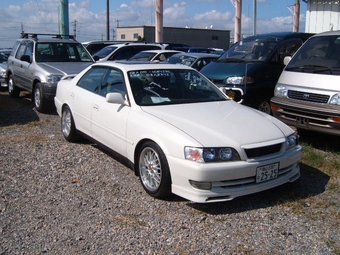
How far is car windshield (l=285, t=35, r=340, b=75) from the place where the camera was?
6543mm

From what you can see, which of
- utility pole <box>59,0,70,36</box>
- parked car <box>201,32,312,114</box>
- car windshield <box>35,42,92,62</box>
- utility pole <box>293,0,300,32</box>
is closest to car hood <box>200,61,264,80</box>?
parked car <box>201,32,312,114</box>

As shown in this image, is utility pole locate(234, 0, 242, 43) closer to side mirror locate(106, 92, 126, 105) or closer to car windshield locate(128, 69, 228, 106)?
car windshield locate(128, 69, 228, 106)

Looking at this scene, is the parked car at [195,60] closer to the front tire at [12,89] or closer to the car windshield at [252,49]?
the car windshield at [252,49]

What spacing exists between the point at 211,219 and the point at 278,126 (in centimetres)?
149

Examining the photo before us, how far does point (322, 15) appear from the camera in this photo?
1417cm

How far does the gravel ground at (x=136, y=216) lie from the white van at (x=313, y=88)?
91cm

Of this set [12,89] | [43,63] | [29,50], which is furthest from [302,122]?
[12,89]

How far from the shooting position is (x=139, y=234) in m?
3.77

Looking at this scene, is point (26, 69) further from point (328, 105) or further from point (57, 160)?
point (328, 105)

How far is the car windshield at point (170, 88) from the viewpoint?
5.25 meters

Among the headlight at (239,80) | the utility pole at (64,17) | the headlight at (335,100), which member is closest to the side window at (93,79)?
the headlight at (239,80)

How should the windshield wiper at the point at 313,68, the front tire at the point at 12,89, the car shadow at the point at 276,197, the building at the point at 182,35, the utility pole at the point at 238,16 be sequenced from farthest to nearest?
1. the building at the point at 182,35
2. the utility pole at the point at 238,16
3. the front tire at the point at 12,89
4. the windshield wiper at the point at 313,68
5. the car shadow at the point at 276,197

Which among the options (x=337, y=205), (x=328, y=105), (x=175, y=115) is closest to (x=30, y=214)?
(x=175, y=115)

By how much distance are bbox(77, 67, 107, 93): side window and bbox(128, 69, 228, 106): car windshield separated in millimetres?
764
